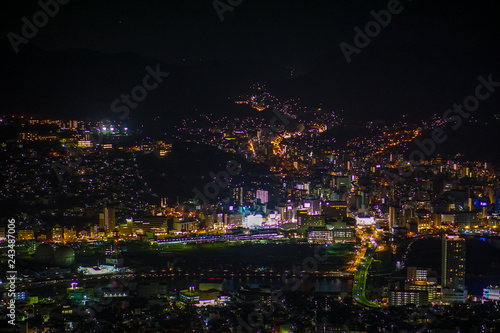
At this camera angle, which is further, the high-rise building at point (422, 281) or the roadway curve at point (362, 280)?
the high-rise building at point (422, 281)

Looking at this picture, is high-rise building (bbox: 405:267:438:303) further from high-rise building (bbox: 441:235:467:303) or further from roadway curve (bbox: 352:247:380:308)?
roadway curve (bbox: 352:247:380:308)

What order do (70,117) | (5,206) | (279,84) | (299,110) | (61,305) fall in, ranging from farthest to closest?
(279,84) → (299,110) → (70,117) → (5,206) → (61,305)

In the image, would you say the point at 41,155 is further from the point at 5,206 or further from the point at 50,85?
the point at 50,85

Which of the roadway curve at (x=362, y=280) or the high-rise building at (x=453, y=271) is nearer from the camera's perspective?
the roadway curve at (x=362, y=280)

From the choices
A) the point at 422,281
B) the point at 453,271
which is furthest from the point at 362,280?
the point at 453,271

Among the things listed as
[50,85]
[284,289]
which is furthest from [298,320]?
[50,85]

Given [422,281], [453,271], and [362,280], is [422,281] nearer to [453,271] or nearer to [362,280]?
[453,271]

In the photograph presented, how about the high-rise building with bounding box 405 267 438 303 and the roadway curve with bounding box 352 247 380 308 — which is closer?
the roadway curve with bounding box 352 247 380 308

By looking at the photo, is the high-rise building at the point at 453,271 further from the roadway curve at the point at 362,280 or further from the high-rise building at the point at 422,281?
the roadway curve at the point at 362,280
